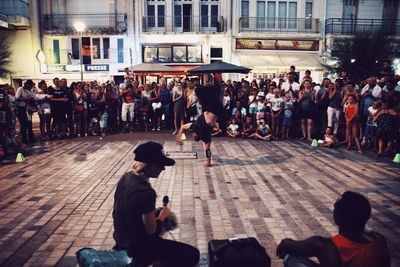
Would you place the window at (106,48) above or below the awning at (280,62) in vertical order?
above

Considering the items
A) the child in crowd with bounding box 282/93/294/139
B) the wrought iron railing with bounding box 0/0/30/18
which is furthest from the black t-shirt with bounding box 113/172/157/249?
the wrought iron railing with bounding box 0/0/30/18

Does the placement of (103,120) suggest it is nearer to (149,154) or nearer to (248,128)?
(248,128)

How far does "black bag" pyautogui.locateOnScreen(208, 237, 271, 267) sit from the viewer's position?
2.72 m

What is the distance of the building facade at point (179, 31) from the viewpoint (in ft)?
79.5

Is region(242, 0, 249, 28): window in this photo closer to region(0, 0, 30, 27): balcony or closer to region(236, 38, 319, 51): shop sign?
region(236, 38, 319, 51): shop sign

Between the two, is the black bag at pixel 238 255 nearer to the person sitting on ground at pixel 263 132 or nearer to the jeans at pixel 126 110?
the person sitting on ground at pixel 263 132

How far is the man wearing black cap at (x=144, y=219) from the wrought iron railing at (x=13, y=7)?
83.6ft

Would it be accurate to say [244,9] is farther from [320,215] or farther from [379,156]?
[320,215]

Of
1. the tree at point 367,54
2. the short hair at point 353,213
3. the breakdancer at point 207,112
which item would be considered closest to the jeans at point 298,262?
the short hair at point 353,213

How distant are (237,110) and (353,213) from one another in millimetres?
9850

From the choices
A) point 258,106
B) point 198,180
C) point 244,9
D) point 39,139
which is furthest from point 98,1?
point 198,180

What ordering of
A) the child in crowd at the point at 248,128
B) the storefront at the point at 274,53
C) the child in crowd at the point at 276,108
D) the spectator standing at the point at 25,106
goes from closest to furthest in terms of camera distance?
the spectator standing at the point at 25,106
the child in crowd at the point at 276,108
the child in crowd at the point at 248,128
the storefront at the point at 274,53

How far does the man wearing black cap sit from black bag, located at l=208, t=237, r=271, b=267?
0.30 meters

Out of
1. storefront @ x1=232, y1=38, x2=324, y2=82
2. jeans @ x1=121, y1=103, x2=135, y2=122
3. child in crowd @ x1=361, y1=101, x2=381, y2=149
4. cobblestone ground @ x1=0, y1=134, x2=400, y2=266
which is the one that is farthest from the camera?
storefront @ x1=232, y1=38, x2=324, y2=82
